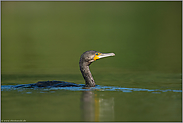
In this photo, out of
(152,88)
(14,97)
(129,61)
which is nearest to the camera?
(14,97)

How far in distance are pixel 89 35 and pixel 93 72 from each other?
20.5m

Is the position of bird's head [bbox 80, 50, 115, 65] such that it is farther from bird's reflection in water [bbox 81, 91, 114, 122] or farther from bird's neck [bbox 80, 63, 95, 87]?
bird's reflection in water [bbox 81, 91, 114, 122]

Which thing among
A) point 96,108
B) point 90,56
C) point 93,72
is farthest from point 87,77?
point 93,72

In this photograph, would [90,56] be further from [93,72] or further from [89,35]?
[89,35]

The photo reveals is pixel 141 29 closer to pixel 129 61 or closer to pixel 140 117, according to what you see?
pixel 129 61

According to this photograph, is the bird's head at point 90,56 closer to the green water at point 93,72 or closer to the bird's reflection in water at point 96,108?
the green water at point 93,72

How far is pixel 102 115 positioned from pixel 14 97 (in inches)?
107

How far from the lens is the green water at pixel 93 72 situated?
8398 mm

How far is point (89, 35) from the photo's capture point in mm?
36344

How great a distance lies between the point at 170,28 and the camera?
40156mm

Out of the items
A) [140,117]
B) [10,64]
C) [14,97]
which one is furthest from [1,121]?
[10,64]

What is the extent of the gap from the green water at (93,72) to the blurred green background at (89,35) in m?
0.05

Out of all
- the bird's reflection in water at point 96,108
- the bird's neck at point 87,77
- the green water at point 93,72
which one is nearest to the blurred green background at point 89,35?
the green water at point 93,72

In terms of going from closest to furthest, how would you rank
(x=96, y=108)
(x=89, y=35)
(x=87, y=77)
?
(x=96, y=108), (x=87, y=77), (x=89, y=35)
